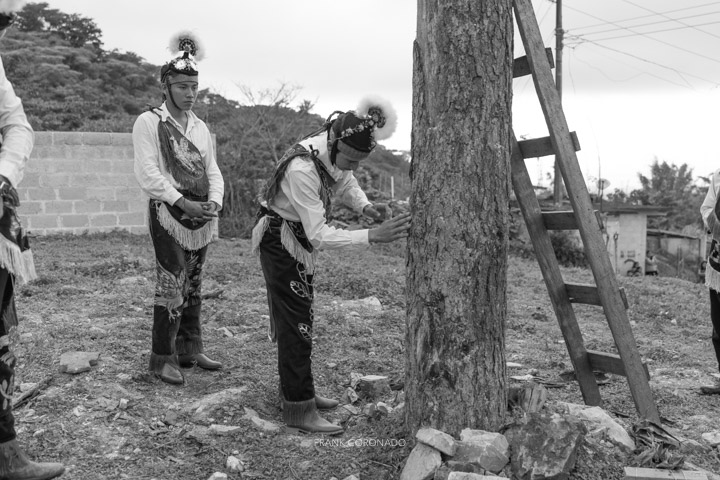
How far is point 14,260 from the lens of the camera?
310 centimetres

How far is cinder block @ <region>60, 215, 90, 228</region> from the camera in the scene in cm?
1117

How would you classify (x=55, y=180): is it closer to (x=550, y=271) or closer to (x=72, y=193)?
(x=72, y=193)

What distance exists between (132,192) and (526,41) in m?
9.06

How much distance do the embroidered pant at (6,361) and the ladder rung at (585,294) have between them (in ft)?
9.63

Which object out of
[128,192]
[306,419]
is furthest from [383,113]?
[128,192]

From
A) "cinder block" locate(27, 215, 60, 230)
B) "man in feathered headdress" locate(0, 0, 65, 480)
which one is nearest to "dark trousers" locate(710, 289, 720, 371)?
"man in feathered headdress" locate(0, 0, 65, 480)

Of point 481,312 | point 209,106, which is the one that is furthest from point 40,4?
point 481,312

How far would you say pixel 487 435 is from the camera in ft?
10.9

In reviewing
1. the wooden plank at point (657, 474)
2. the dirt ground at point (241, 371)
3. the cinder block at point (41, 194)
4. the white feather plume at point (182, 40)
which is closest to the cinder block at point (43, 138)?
the cinder block at point (41, 194)

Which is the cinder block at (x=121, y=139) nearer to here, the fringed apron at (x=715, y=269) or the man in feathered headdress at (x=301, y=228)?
the man in feathered headdress at (x=301, y=228)

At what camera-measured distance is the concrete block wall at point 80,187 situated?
11031mm

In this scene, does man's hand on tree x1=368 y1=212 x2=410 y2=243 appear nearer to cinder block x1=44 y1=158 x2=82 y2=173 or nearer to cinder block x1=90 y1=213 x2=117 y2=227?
cinder block x1=90 y1=213 x2=117 y2=227

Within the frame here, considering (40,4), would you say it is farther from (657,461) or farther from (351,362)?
(657,461)

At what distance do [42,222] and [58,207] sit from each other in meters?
0.34
